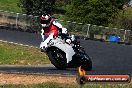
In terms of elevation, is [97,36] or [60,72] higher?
[60,72]

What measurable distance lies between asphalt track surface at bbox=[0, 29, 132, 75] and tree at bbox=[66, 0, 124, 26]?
1020 cm

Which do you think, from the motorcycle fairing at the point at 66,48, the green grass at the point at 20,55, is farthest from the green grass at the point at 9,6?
the motorcycle fairing at the point at 66,48

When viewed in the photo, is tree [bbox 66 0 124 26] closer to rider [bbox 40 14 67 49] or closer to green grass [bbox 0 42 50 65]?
green grass [bbox 0 42 50 65]

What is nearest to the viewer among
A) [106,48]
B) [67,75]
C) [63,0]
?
[67,75]

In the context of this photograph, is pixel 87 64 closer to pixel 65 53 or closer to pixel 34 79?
pixel 65 53

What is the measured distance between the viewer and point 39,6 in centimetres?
5434

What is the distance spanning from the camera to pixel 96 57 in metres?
28.9

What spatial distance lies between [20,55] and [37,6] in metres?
26.1

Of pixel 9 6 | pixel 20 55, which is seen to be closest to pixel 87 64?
pixel 20 55

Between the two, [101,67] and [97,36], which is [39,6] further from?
[101,67]

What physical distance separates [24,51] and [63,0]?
38.7 m

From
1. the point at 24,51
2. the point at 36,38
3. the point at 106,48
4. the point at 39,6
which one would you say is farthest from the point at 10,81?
the point at 39,6

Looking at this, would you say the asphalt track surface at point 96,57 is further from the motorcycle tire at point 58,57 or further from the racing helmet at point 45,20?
the racing helmet at point 45,20

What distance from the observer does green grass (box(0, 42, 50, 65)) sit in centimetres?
2634
